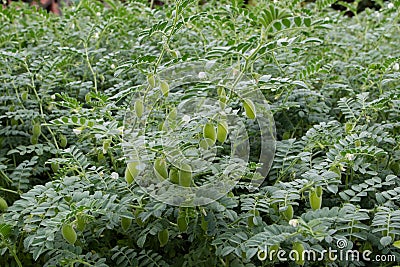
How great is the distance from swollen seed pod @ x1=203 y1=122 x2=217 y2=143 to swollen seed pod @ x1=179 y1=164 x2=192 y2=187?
0.07 meters

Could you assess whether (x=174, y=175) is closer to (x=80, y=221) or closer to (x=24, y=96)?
(x=80, y=221)

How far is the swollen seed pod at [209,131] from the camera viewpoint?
1013 mm

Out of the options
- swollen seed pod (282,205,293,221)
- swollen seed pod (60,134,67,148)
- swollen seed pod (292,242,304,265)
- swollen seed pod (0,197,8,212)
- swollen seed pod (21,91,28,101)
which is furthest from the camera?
swollen seed pod (21,91,28,101)

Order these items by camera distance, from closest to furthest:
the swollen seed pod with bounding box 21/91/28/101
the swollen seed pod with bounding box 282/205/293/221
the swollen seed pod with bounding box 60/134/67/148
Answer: the swollen seed pod with bounding box 282/205/293/221, the swollen seed pod with bounding box 60/134/67/148, the swollen seed pod with bounding box 21/91/28/101

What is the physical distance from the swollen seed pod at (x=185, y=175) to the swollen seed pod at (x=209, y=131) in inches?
2.7

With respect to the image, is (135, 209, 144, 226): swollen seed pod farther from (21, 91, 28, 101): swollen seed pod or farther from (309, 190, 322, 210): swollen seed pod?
(21, 91, 28, 101): swollen seed pod

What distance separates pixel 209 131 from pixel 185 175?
3.8 inches

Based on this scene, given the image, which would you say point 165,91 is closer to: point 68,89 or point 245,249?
point 245,249

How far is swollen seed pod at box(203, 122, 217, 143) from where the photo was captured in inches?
39.9

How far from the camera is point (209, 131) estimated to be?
3.33 ft

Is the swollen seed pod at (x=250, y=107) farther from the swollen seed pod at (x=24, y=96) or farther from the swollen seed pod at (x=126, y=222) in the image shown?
the swollen seed pod at (x=24, y=96)

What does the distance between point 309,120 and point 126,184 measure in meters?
0.60

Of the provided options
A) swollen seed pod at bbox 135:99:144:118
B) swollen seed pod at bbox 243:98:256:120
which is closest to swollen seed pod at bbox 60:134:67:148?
swollen seed pod at bbox 135:99:144:118

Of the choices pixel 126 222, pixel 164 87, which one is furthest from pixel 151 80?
pixel 126 222
